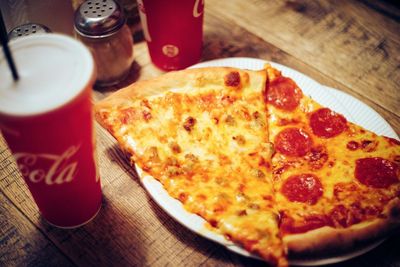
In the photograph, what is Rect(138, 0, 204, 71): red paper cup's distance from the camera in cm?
191

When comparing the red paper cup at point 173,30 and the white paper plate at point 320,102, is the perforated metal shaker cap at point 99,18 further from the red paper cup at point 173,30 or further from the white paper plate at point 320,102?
the white paper plate at point 320,102

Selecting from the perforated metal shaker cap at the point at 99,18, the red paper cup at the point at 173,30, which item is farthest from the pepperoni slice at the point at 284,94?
the perforated metal shaker cap at the point at 99,18

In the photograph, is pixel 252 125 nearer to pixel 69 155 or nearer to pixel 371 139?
pixel 371 139

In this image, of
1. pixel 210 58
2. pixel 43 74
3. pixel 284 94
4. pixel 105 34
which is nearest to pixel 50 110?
pixel 43 74

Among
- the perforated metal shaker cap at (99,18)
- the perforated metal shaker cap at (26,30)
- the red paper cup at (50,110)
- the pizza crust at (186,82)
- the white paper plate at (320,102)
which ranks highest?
the red paper cup at (50,110)

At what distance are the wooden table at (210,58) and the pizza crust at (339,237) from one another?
15 cm

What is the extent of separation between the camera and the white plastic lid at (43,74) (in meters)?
1.05

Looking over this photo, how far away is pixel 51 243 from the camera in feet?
5.09

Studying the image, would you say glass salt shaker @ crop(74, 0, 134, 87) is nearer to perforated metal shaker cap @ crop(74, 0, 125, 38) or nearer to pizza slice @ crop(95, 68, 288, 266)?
perforated metal shaker cap @ crop(74, 0, 125, 38)

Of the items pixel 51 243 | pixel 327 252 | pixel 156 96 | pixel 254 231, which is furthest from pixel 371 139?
pixel 51 243

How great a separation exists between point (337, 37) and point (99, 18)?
138 centimetres

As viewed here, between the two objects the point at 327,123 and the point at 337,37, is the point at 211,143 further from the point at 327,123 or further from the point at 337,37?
the point at 337,37

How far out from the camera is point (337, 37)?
2.46m

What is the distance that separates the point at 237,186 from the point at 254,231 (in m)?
0.21
